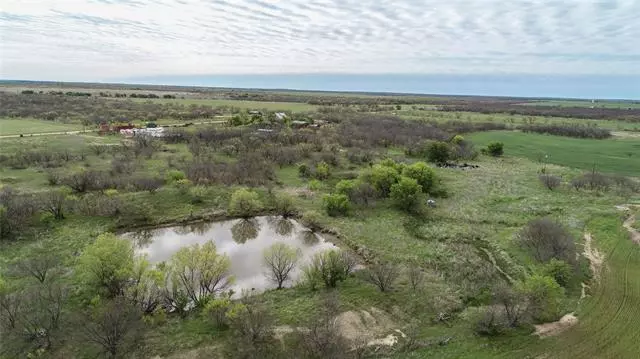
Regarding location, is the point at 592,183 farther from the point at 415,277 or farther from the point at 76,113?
the point at 76,113

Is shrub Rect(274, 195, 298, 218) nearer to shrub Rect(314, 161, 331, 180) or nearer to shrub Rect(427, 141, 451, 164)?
shrub Rect(314, 161, 331, 180)

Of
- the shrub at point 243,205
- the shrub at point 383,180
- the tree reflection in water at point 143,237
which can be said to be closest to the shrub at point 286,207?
the shrub at point 243,205

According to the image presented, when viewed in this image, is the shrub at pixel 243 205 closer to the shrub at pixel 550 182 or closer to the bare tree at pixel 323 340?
the bare tree at pixel 323 340

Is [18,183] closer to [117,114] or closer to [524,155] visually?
[117,114]

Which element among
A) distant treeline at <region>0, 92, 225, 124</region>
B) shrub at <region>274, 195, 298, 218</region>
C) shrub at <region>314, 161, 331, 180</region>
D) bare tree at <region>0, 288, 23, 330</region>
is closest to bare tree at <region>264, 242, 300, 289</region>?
shrub at <region>274, 195, 298, 218</region>

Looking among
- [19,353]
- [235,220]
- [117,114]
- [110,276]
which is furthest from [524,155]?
[117,114]

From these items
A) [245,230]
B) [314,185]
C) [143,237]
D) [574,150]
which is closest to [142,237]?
[143,237]
